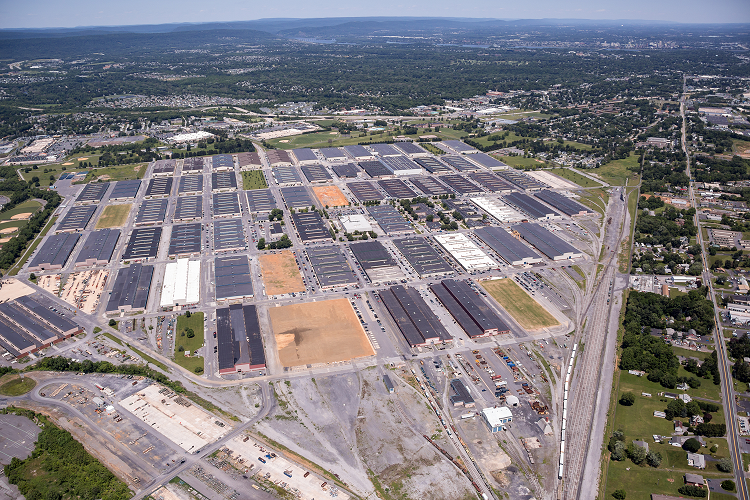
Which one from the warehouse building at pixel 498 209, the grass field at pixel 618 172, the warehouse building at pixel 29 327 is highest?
the grass field at pixel 618 172

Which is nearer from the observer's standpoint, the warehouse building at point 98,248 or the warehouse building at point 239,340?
the warehouse building at point 239,340

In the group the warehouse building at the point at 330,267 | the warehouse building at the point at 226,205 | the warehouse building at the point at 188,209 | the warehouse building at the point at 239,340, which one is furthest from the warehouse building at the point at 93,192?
the warehouse building at the point at 239,340

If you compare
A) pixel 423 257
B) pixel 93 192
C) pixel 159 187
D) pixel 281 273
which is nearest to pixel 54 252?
pixel 93 192

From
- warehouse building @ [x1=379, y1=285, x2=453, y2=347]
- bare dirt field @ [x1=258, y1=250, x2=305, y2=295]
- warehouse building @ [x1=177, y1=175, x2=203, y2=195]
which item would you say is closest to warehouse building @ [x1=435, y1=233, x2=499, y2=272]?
warehouse building @ [x1=379, y1=285, x2=453, y2=347]

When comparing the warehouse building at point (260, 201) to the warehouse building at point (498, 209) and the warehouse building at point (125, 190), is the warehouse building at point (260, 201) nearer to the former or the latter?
the warehouse building at point (125, 190)

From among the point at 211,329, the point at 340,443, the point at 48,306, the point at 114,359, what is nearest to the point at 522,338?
the point at 340,443

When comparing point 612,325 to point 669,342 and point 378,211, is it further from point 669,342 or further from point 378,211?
point 378,211
